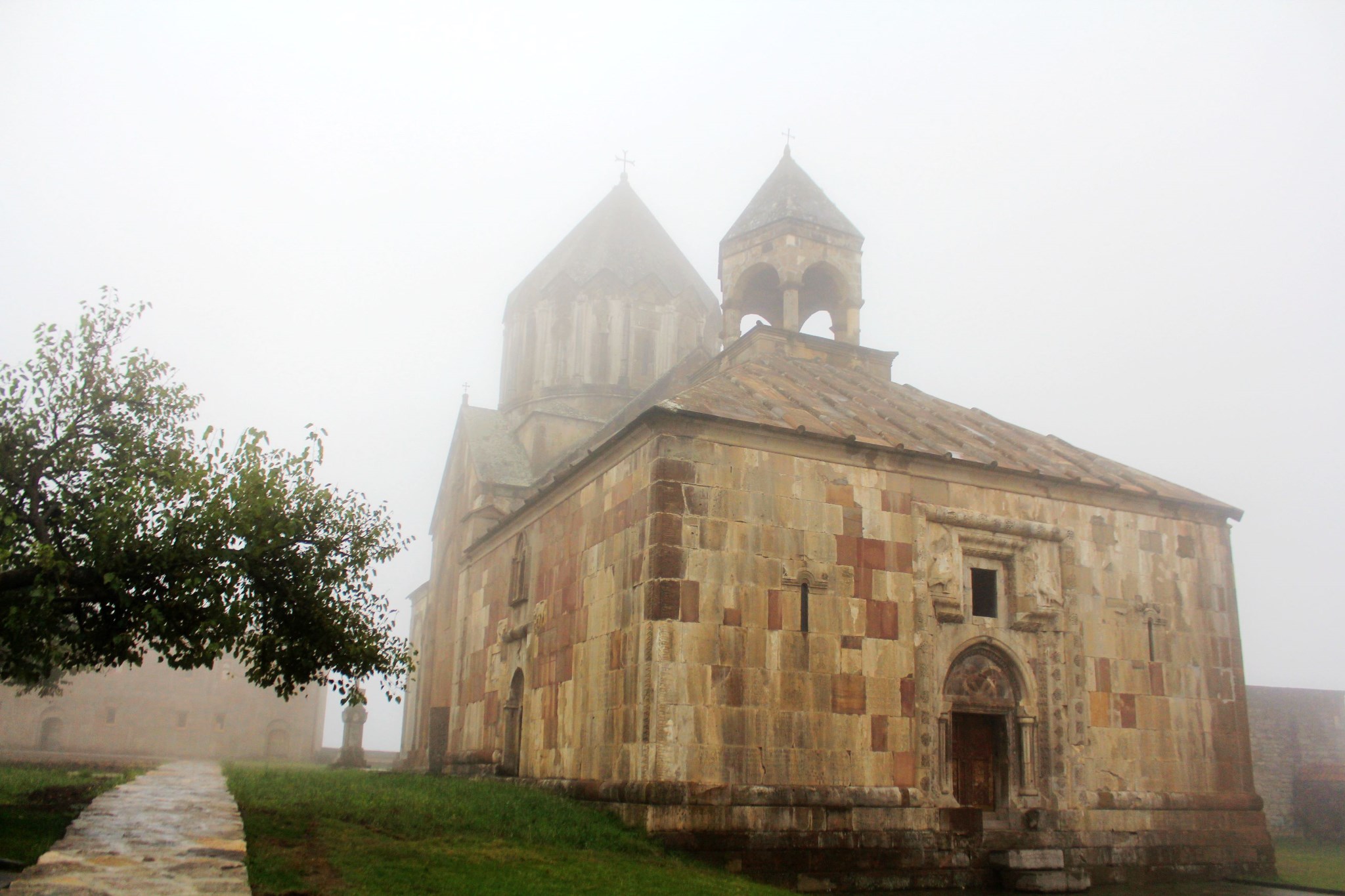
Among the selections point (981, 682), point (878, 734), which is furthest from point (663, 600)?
point (981, 682)

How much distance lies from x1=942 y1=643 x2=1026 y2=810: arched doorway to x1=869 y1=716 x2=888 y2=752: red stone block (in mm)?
1124

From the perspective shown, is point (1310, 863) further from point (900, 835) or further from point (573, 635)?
point (573, 635)

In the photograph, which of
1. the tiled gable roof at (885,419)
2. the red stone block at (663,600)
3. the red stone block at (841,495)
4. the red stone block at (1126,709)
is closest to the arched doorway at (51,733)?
the tiled gable roof at (885,419)

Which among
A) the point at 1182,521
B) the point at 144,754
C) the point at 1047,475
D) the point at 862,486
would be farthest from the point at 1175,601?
the point at 144,754

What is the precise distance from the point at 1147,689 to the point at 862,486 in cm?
520

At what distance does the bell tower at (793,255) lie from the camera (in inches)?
748

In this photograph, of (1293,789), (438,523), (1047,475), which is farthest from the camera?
(438,523)

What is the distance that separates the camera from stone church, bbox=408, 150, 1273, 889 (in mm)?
11812

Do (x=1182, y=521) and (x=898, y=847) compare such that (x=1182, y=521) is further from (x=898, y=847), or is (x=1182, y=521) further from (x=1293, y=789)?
(x=1293, y=789)

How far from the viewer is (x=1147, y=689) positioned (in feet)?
48.1

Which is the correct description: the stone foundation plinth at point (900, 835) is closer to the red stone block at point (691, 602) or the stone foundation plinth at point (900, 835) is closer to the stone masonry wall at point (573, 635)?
the stone masonry wall at point (573, 635)

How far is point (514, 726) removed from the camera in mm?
16547

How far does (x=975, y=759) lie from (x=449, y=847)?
277 inches

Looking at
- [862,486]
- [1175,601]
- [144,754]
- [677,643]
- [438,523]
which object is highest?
[438,523]
